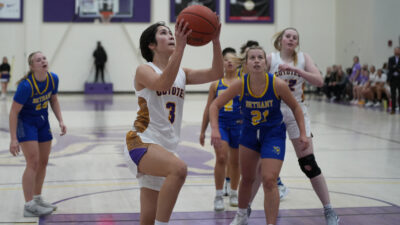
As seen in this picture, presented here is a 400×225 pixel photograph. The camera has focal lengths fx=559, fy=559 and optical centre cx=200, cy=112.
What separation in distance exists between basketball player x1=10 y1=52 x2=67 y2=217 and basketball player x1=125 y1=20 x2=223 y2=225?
5.45 feet

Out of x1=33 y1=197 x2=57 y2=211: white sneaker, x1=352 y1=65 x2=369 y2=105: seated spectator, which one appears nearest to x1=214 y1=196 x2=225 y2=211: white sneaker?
x1=33 y1=197 x2=57 y2=211: white sneaker

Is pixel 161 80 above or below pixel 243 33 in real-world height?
below

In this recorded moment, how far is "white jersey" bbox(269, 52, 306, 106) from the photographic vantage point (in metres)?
5.09

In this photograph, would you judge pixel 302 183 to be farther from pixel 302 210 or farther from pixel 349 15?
pixel 349 15

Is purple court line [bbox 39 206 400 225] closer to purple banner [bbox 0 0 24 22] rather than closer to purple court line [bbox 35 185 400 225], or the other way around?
purple court line [bbox 35 185 400 225]

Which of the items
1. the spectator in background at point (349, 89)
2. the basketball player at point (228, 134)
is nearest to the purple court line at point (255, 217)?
the basketball player at point (228, 134)

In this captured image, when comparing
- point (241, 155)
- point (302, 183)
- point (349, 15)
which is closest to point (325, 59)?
point (349, 15)

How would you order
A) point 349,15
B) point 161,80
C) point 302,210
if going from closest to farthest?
point 161,80 < point 302,210 < point 349,15

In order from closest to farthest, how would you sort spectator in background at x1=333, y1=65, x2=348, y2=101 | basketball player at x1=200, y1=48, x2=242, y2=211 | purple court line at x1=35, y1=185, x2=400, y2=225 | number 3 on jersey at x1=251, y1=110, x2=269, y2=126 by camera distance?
number 3 on jersey at x1=251, y1=110, x2=269, y2=126
purple court line at x1=35, y1=185, x2=400, y2=225
basketball player at x1=200, y1=48, x2=242, y2=211
spectator in background at x1=333, y1=65, x2=348, y2=101

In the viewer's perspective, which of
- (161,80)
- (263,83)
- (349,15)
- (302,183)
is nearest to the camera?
(161,80)

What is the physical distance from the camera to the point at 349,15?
24.3m

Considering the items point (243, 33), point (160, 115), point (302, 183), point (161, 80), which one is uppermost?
point (243, 33)

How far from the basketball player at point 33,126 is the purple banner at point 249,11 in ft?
69.3

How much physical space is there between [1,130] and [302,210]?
26.5ft
